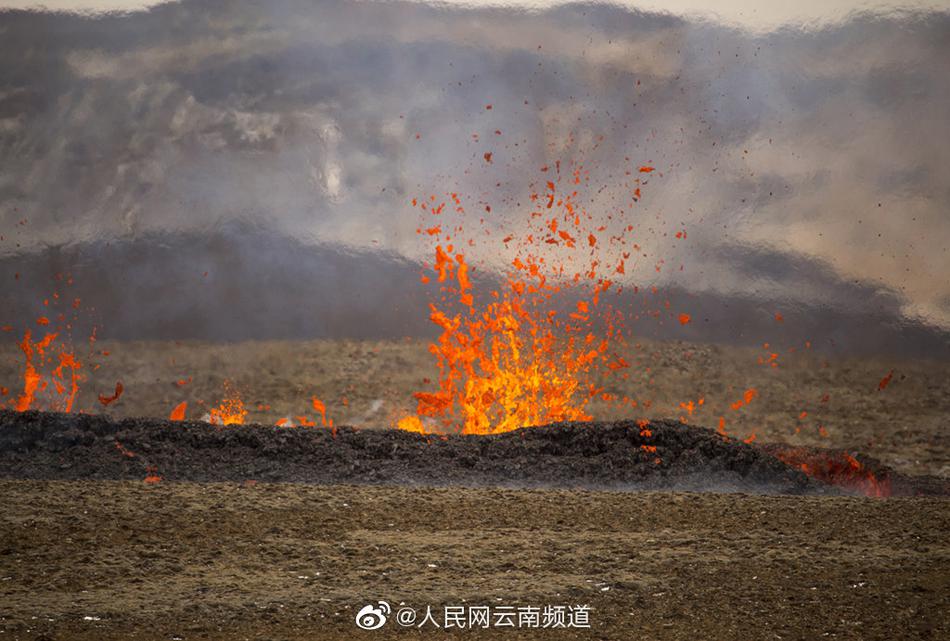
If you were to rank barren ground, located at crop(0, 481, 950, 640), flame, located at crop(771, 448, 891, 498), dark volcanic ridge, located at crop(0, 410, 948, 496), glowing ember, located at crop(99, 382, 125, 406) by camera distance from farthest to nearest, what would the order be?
1. glowing ember, located at crop(99, 382, 125, 406)
2. flame, located at crop(771, 448, 891, 498)
3. dark volcanic ridge, located at crop(0, 410, 948, 496)
4. barren ground, located at crop(0, 481, 950, 640)

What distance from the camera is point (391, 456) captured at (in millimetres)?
10547

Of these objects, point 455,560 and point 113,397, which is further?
point 113,397

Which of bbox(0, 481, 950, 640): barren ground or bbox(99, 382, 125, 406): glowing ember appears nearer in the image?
bbox(0, 481, 950, 640): barren ground

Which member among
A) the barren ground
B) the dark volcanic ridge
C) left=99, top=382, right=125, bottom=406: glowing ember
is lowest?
the barren ground

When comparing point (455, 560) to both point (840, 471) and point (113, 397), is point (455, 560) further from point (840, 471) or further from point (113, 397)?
point (113, 397)

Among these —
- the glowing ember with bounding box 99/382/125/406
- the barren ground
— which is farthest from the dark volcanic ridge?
the glowing ember with bounding box 99/382/125/406

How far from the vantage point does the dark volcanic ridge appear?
10.1m

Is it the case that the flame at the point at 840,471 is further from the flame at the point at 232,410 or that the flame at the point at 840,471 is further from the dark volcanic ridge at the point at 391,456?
the flame at the point at 232,410

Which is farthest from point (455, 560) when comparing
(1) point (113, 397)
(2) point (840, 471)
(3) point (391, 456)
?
(1) point (113, 397)

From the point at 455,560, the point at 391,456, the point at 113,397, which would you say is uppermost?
the point at 113,397

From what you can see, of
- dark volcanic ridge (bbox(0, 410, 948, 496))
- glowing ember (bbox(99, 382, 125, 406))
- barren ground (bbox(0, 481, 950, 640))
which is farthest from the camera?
glowing ember (bbox(99, 382, 125, 406))

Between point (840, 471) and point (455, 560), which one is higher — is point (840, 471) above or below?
above

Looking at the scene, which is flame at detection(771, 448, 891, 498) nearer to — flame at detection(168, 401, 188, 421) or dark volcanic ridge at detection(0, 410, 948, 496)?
dark volcanic ridge at detection(0, 410, 948, 496)

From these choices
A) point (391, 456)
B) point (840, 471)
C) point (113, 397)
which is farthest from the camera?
point (113, 397)
